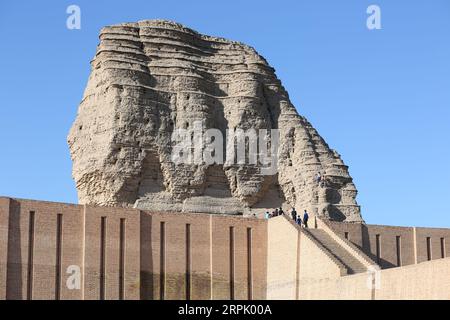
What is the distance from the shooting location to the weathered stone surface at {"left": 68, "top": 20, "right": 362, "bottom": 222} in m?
57.2

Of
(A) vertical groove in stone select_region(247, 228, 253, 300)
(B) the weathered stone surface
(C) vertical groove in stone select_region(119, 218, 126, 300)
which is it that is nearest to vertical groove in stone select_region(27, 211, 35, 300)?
(C) vertical groove in stone select_region(119, 218, 126, 300)

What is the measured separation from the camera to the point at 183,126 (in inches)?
2295

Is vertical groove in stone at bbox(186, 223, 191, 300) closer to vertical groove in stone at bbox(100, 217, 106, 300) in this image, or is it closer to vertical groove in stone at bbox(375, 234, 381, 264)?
vertical groove in stone at bbox(100, 217, 106, 300)

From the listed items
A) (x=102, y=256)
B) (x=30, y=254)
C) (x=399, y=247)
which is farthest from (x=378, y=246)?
(x=30, y=254)

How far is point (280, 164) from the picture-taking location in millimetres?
59906

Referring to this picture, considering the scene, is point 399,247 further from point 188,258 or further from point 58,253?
point 58,253

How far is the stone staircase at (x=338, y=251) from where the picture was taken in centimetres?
4538

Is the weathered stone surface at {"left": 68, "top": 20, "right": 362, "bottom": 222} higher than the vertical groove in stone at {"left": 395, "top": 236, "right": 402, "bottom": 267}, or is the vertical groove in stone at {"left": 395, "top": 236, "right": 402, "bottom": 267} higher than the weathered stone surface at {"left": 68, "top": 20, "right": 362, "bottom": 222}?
the weathered stone surface at {"left": 68, "top": 20, "right": 362, "bottom": 222}

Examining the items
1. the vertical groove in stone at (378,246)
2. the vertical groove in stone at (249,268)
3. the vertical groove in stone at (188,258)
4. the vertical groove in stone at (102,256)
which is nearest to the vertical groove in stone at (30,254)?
the vertical groove in stone at (102,256)

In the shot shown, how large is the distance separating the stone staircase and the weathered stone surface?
9.18 metres

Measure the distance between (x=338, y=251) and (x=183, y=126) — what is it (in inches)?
524

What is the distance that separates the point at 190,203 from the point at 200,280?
31.6 feet
